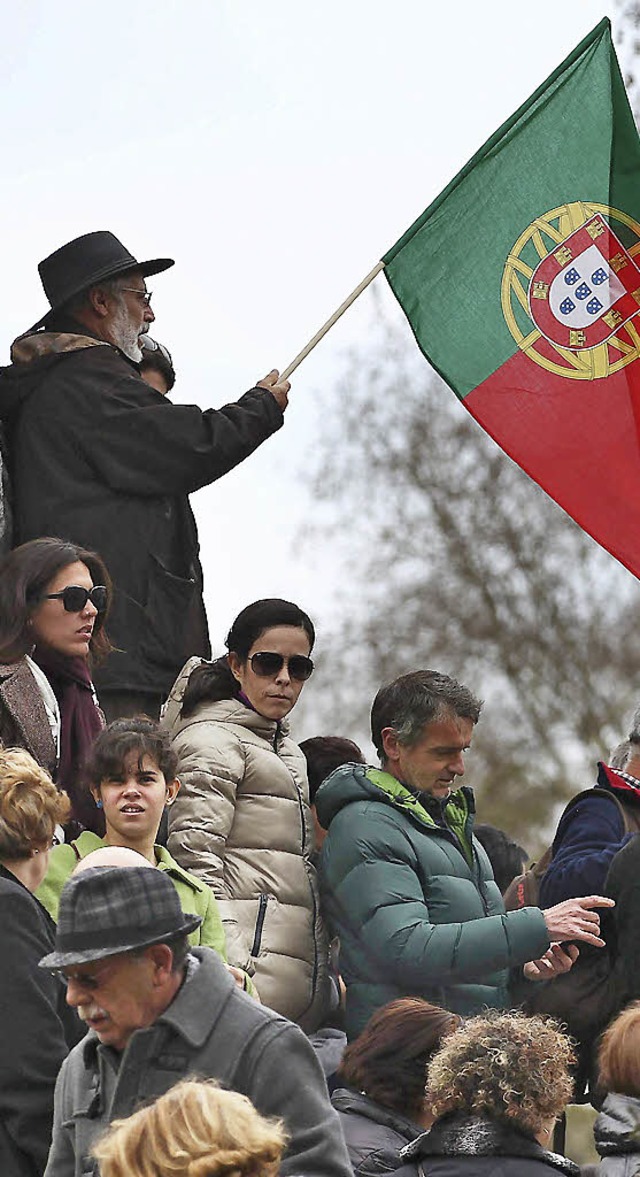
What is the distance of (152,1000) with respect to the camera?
4.09 metres

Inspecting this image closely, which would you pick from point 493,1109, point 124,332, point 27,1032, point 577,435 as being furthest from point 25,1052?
point 577,435

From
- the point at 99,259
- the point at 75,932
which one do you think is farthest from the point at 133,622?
the point at 75,932

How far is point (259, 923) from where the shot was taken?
629cm

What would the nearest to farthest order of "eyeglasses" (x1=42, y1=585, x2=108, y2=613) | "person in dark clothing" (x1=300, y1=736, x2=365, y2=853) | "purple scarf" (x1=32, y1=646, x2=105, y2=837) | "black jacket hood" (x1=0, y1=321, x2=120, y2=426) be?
"purple scarf" (x1=32, y1=646, x2=105, y2=837) < "eyeglasses" (x1=42, y1=585, x2=108, y2=613) < "person in dark clothing" (x1=300, y1=736, x2=365, y2=853) < "black jacket hood" (x1=0, y1=321, x2=120, y2=426)

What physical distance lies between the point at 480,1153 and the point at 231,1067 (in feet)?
2.27

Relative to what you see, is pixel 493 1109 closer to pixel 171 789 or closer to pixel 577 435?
pixel 171 789

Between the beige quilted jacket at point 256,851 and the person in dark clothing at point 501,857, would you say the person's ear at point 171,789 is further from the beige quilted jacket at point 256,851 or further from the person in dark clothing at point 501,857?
the person in dark clothing at point 501,857

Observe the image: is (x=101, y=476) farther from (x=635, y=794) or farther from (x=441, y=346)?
(x=635, y=794)

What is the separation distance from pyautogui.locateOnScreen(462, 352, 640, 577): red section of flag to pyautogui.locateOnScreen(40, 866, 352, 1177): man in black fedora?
3624mm

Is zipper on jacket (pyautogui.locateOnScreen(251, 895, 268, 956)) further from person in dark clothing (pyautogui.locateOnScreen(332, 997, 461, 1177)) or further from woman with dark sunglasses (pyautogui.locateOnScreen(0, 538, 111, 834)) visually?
person in dark clothing (pyautogui.locateOnScreen(332, 997, 461, 1177))

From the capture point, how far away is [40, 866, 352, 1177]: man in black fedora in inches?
159

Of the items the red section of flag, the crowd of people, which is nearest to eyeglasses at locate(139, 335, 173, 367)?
the crowd of people

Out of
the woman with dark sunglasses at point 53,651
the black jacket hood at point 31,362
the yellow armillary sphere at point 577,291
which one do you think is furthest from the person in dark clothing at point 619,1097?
the black jacket hood at point 31,362

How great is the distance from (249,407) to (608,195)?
1575 millimetres
